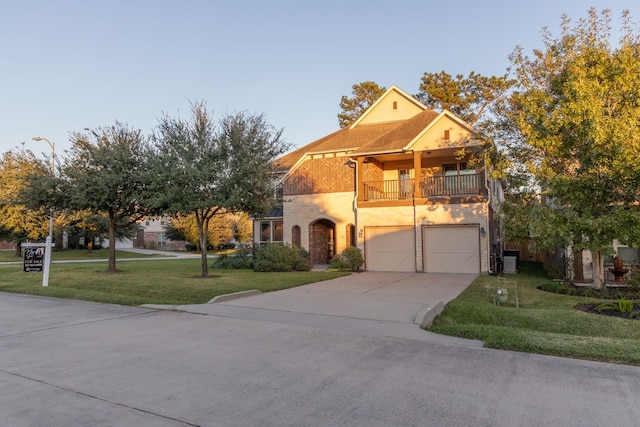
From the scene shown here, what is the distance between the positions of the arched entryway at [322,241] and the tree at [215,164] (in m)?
7.14

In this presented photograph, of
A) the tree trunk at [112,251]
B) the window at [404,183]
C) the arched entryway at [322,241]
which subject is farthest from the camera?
the arched entryway at [322,241]

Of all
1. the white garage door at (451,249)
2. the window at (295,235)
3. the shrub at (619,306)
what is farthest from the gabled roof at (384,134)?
the shrub at (619,306)

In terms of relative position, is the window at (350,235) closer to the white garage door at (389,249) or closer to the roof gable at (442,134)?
the white garage door at (389,249)

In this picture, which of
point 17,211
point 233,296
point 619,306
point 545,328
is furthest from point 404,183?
point 17,211

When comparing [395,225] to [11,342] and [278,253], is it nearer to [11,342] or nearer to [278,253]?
[278,253]

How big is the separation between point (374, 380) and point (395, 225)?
633 inches

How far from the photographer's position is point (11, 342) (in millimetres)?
7328

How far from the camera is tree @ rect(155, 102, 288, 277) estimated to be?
16234mm

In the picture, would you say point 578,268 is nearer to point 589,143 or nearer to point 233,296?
point 589,143

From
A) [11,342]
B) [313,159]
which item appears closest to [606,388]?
[11,342]

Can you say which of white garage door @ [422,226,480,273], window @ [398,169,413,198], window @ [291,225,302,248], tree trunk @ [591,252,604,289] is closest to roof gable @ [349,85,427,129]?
window @ [398,169,413,198]

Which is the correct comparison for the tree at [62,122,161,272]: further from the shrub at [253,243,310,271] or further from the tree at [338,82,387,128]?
the tree at [338,82,387,128]

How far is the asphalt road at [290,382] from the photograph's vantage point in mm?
4230

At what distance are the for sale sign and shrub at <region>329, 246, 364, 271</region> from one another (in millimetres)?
12564
